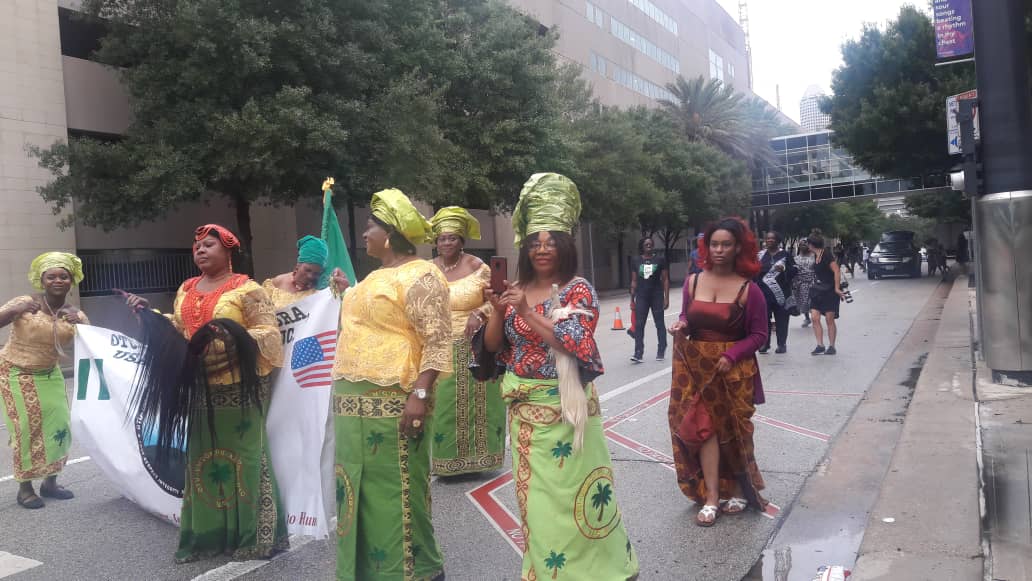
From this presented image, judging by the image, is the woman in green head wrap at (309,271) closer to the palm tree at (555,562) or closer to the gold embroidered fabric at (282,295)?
the gold embroidered fabric at (282,295)

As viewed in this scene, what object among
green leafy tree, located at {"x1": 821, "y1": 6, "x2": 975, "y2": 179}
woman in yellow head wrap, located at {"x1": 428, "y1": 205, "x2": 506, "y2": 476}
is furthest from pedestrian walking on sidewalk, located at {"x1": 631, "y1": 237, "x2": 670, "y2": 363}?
green leafy tree, located at {"x1": 821, "y1": 6, "x2": 975, "y2": 179}

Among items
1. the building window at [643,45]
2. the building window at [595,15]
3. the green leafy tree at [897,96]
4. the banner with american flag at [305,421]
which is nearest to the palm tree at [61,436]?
the banner with american flag at [305,421]

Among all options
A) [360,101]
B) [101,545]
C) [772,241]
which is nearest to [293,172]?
[360,101]

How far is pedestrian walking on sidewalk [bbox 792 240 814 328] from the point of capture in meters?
12.4

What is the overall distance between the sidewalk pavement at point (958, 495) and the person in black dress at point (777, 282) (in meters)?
3.71

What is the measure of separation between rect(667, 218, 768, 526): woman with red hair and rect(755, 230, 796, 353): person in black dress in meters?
6.84

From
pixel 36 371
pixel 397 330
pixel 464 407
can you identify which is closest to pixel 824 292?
pixel 464 407

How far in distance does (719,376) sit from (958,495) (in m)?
1.55

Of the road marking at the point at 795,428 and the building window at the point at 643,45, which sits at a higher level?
the building window at the point at 643,45

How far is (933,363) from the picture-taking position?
1005 cm

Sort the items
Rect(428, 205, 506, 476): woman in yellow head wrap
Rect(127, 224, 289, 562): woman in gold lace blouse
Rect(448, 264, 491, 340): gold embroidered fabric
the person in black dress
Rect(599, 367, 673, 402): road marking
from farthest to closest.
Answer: the person in black dress → Rect(599, 367, 673, 402): road marking → Rect(448, 264, 491, 340): gold embroidered fabric → Rect(428, 205, 506, 476): woman in yellow head wrap → Rect(127, 224, 289, 562): woman in gold lace blouse

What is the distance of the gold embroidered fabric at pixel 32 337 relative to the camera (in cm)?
561

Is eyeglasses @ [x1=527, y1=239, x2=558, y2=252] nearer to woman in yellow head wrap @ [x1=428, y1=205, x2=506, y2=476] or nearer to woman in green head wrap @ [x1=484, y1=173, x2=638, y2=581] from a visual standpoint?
woman in green head wrap @ [x1=484, y1=173, x2=638, y2=581]

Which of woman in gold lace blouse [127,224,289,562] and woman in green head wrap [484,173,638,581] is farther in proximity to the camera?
woman in gold lace blouse [127,224,289,562]
